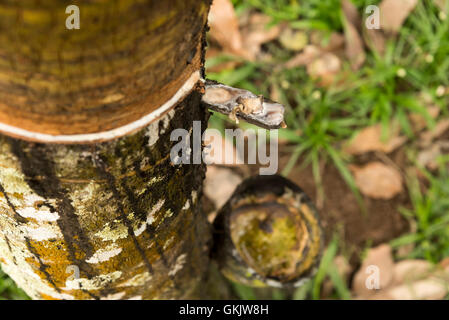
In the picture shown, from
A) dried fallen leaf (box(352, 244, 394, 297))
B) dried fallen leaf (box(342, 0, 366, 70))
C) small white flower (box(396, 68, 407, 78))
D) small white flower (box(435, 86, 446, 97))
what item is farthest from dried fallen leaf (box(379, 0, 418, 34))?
dried fallen leaf (box(352, 244, 394, 297))

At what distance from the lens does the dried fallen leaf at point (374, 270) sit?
6.24 ft

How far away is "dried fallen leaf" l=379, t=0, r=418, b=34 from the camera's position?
2.15 m

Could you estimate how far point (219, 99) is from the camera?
0.74 metres

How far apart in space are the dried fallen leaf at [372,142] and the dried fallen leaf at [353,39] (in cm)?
33

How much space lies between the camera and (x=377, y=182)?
2092mm

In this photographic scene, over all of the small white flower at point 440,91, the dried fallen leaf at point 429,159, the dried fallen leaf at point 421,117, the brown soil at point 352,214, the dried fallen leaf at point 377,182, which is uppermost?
the small white flower at point 440,91

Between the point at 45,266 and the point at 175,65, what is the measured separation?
54cm

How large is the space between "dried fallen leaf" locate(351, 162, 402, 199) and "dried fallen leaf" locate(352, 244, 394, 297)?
0.25 metres

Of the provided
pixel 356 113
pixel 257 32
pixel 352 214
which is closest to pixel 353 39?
pixel 356 113

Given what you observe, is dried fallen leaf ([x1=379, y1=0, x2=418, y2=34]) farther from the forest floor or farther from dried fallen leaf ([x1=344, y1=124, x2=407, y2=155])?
dried fallen leaf ([x1=344, y1=124, x2=407, y2=155])

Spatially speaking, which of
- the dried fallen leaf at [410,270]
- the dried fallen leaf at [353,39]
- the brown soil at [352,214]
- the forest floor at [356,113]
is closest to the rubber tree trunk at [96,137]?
the forest floor at [356,113]

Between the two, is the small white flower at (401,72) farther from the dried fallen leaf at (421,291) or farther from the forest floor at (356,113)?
the dried fallen leaf at (421,291)

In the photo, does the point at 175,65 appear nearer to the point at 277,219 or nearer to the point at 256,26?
the point at 277,219
